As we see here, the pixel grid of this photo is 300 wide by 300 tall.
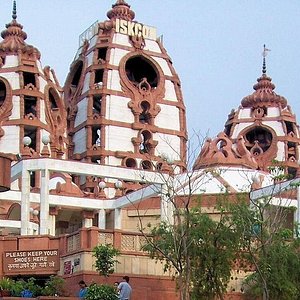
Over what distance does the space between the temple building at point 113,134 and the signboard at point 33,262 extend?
6.59 m

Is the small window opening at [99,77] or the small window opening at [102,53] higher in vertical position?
the small window opening at [102,53]

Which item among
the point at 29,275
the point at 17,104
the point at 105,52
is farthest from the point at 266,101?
the point at 29,275

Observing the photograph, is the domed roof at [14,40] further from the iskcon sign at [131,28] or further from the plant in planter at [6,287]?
the plant in planter at [6,287]

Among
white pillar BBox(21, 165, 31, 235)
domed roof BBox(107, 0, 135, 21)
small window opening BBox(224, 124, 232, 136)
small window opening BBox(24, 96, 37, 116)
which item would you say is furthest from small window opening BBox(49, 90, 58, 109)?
white pillar BBox(21, 165, 31, 235)

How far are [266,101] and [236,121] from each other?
2.80m

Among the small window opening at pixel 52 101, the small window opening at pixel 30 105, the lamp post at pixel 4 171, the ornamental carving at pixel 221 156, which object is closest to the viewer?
the lamp post at pixel 4 171

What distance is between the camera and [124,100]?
59094 millimetres

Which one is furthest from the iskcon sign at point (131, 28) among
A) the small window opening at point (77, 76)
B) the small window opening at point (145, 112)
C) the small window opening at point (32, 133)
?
the small window opening at point (32, 133)

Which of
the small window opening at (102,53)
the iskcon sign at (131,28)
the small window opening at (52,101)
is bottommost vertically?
the small window opening at (52,101)

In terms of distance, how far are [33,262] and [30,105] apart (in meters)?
29.2

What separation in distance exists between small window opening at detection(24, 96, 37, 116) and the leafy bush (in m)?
33.9

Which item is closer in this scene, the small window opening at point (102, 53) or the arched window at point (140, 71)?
the small window opening at point (102, 53)

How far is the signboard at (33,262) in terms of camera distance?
2789 centimetres

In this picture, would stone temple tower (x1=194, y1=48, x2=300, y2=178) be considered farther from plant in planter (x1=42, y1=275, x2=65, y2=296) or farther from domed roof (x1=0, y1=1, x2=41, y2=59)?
plant in planter (x1=42, y1=275, x2=65, y2=296)
